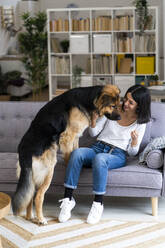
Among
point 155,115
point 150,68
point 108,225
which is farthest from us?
point 150,68

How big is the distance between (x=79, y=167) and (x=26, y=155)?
1.29ft

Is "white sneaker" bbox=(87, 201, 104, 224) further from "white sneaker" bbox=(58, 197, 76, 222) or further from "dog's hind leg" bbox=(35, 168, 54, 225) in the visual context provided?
"dog's hind leg" bbox=(35, 168, 54, 225)

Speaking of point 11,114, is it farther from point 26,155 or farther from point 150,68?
point 150,68

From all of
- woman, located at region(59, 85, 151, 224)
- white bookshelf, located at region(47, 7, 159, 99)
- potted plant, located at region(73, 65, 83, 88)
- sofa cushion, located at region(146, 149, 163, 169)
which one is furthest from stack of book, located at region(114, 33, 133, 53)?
sofa cushion, located at region(146, 149, 163, 169)

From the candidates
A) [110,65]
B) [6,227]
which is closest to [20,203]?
[6,227]

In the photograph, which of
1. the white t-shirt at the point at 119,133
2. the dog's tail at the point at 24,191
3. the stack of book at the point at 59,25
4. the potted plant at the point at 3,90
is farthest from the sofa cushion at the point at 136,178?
the potted plant at the point at 3,90

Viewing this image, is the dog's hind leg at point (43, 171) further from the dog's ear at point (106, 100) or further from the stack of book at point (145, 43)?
the stack of book at point (145, 43)

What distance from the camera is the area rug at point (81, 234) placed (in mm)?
2682

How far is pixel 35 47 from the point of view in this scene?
29.1 ft

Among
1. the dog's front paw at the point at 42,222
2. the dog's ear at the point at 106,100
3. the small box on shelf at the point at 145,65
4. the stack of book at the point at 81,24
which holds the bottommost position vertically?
the dog's front paw at the point at 42,222

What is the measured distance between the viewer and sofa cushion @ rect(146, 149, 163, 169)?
10.1 feet

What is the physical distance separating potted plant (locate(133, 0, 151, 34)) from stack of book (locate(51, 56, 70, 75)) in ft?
4.82

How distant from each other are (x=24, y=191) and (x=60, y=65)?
17.2 ft

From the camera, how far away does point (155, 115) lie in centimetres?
351
